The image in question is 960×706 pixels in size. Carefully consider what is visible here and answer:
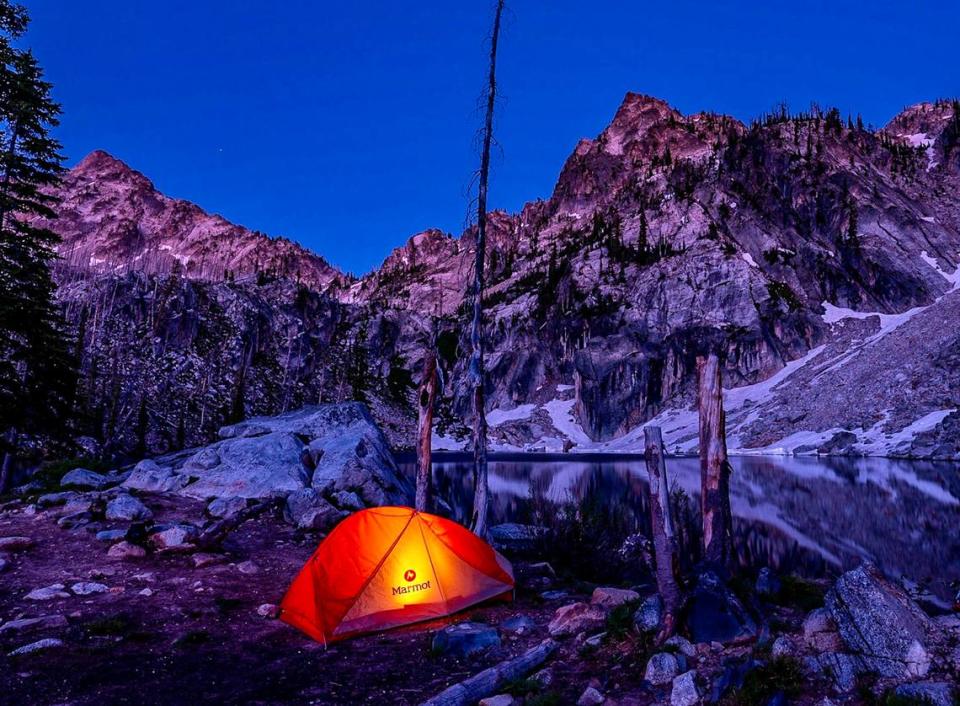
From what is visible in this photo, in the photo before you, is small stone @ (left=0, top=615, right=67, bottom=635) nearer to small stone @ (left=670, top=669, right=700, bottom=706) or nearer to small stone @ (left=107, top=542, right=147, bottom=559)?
small stone @ (left=107, top=542, right=147, bottom=559)

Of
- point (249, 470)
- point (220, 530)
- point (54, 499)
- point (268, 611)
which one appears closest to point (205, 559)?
point (220, 530)

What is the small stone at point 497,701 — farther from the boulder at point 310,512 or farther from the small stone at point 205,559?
the boulder at point 310,512

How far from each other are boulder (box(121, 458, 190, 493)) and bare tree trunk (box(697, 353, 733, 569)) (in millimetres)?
16990

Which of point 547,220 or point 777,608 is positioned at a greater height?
point 547,220

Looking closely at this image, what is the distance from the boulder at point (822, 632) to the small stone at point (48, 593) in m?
12.0

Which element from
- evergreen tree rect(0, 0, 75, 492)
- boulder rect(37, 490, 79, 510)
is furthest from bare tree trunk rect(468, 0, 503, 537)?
evergreen tree rect(0, 0, 75, 492)

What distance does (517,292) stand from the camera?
14888cm

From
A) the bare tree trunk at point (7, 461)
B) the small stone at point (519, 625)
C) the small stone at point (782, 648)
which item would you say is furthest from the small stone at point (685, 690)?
the bare tree trunk at point (7, 461)

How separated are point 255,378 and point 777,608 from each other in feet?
353

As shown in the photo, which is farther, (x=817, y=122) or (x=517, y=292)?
(x=517, y=292)

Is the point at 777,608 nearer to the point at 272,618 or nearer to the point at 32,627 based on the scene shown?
the point at 272,618

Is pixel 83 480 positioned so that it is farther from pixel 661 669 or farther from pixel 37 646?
pixel 661 669

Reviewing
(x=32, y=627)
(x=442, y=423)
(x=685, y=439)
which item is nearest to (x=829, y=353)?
(x=685, y=439)

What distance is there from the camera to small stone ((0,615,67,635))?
28.5 feet
